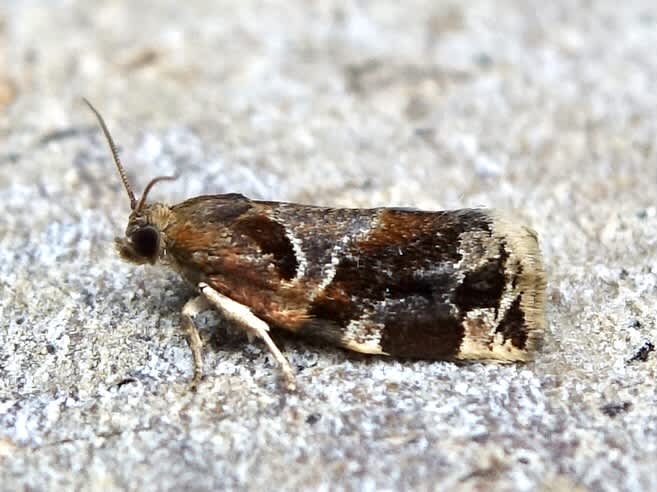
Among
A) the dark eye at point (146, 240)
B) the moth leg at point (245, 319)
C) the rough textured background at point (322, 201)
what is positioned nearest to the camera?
the rough textured background at point (322, 201)

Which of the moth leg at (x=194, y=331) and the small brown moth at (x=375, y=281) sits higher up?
the small brown moth at (x=375, y=281)

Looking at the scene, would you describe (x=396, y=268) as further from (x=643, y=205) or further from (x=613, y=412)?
(x=643, y=205)

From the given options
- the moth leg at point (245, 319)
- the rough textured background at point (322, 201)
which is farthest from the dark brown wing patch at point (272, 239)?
the rough textured background at point (322, 201)

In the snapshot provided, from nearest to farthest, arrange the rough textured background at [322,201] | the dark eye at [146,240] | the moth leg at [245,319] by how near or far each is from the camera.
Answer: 1. the rough textured background at [322,201]
2. the moth leg at [245,319]
3. the dark eye at [146,240]

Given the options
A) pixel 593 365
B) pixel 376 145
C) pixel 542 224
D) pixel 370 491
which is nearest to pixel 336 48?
pixel 376 145

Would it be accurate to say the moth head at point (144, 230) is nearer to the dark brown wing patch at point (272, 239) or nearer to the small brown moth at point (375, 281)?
the small brown moth at point (375, 281)

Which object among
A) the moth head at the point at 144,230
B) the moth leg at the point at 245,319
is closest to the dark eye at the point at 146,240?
the moth head at the point at 144,230

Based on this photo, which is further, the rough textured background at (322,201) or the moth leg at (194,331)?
the moth leg at (194,331)
